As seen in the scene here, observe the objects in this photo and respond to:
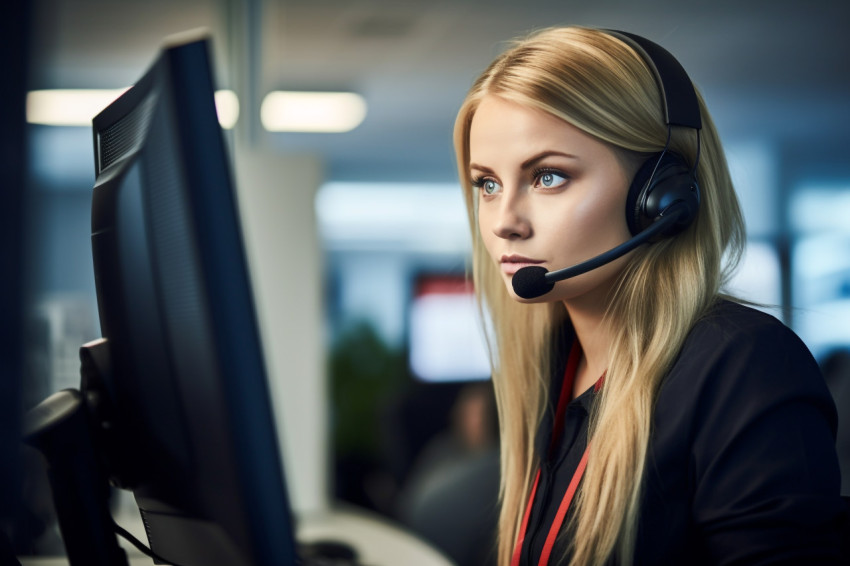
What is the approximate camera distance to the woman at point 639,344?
0.61 meters

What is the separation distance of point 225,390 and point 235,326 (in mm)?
40

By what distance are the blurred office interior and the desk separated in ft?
0.38

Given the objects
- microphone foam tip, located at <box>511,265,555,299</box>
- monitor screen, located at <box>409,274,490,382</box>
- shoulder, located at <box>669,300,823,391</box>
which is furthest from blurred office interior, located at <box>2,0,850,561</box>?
microphone foam tip, located at <box>511,265,555,299</box>

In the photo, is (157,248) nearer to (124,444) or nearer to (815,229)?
(124,444)

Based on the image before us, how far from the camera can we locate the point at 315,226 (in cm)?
210

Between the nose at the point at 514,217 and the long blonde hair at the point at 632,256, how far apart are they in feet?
0.27

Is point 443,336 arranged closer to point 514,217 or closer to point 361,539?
point 361,539

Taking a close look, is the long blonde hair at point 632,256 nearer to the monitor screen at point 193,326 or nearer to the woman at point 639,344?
the woman at point 639,344

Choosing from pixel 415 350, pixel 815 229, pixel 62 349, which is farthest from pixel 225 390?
pixel 415 350

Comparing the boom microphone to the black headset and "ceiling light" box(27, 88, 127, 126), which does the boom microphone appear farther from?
"ceiling light" box(27, 88, 127, 126)

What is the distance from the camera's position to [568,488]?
0.74 m

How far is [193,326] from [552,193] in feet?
1.13

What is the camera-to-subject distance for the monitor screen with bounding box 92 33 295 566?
1.58 feet

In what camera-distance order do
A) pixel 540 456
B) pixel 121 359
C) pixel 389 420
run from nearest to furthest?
pixel 121 359 → pixel 540 456 → pixel 389 420
